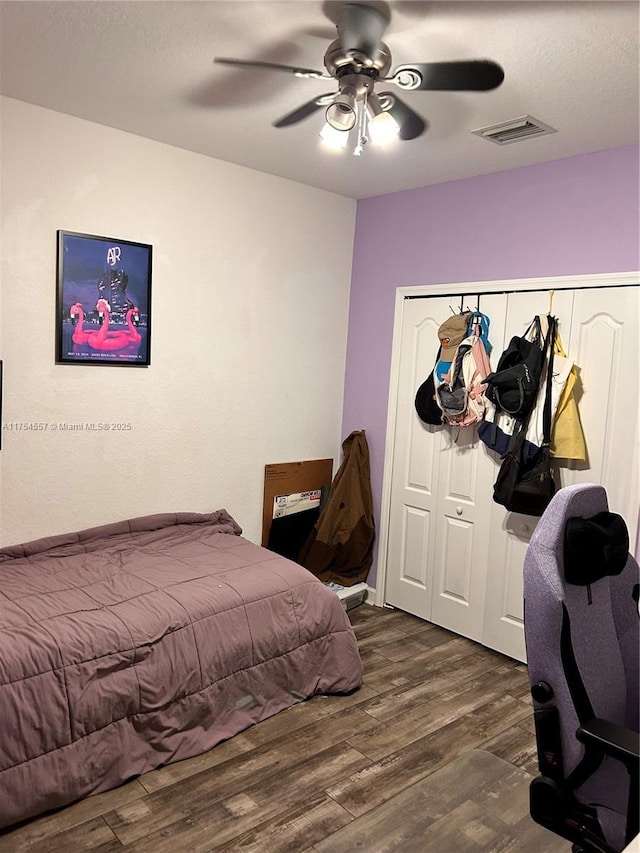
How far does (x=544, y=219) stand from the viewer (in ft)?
10.7

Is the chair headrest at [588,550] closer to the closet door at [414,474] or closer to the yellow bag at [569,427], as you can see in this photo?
the yellow bag at [569,427]

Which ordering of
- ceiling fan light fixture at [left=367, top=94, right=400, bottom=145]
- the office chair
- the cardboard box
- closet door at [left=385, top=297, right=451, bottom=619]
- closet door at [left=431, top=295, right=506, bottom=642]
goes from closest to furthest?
1. the office chair
2. ceiling fan light fixture at [left=367, top=94, right=400, bottom=145]
3. closet door at [left=431, top=295, right=506, bottom=642]
4. closet door at [left=385, top=297, right=451, bottom=619]
5. the cardboard box

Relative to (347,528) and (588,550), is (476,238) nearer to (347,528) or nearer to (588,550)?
(347,528)

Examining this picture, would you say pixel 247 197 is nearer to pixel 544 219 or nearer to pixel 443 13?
pixel 544 219

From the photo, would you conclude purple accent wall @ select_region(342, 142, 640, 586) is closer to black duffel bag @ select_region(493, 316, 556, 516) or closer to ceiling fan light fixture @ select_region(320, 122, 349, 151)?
black duffel bag @ select_region(493, 316, 556, 516)

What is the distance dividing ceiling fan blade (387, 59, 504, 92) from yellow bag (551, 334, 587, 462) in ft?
5.06

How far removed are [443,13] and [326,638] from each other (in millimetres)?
2512

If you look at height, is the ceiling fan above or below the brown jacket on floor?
above

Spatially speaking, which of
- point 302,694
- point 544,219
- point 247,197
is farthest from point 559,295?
point 302,694

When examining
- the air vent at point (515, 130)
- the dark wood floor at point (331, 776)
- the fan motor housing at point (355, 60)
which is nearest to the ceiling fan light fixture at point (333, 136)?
the fan motor housing at point (355, 60)

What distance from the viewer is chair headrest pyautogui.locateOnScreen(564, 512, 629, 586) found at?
5.53ft

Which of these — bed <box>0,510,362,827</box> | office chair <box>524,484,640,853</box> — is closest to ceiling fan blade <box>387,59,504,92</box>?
office chair <box>524,484,640,853</box>

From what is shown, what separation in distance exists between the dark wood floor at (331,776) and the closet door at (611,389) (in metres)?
1.08

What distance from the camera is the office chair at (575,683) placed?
1625mm
